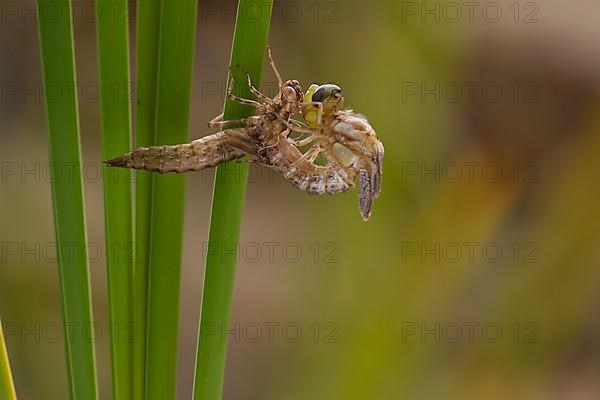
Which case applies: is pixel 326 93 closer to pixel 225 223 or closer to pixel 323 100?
pixel 323 100

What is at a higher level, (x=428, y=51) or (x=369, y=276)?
(x=428, y=51)

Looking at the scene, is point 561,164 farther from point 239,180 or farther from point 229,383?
point 239,180

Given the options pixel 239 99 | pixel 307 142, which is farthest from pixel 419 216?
pixel 239 99

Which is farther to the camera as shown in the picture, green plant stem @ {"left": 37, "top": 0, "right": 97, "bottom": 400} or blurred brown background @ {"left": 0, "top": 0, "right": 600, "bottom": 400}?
blurred brown background @ {"left": 0, "top": 0, "right": 600, "bottom": 400}

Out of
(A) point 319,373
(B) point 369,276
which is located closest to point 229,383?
(A) point 319,373

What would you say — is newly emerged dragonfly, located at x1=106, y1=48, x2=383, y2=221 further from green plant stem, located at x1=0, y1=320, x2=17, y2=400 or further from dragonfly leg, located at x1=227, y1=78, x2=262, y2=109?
green plant stem, located at x1=0, y1=320, x2=17, y2=400

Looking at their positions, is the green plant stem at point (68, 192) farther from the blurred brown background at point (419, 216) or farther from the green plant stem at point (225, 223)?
the blurred brown background at point (419, 216)

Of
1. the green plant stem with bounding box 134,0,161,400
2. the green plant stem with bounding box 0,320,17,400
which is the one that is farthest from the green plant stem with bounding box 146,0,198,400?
the green plant stem with bounding box 0,320,17,400
